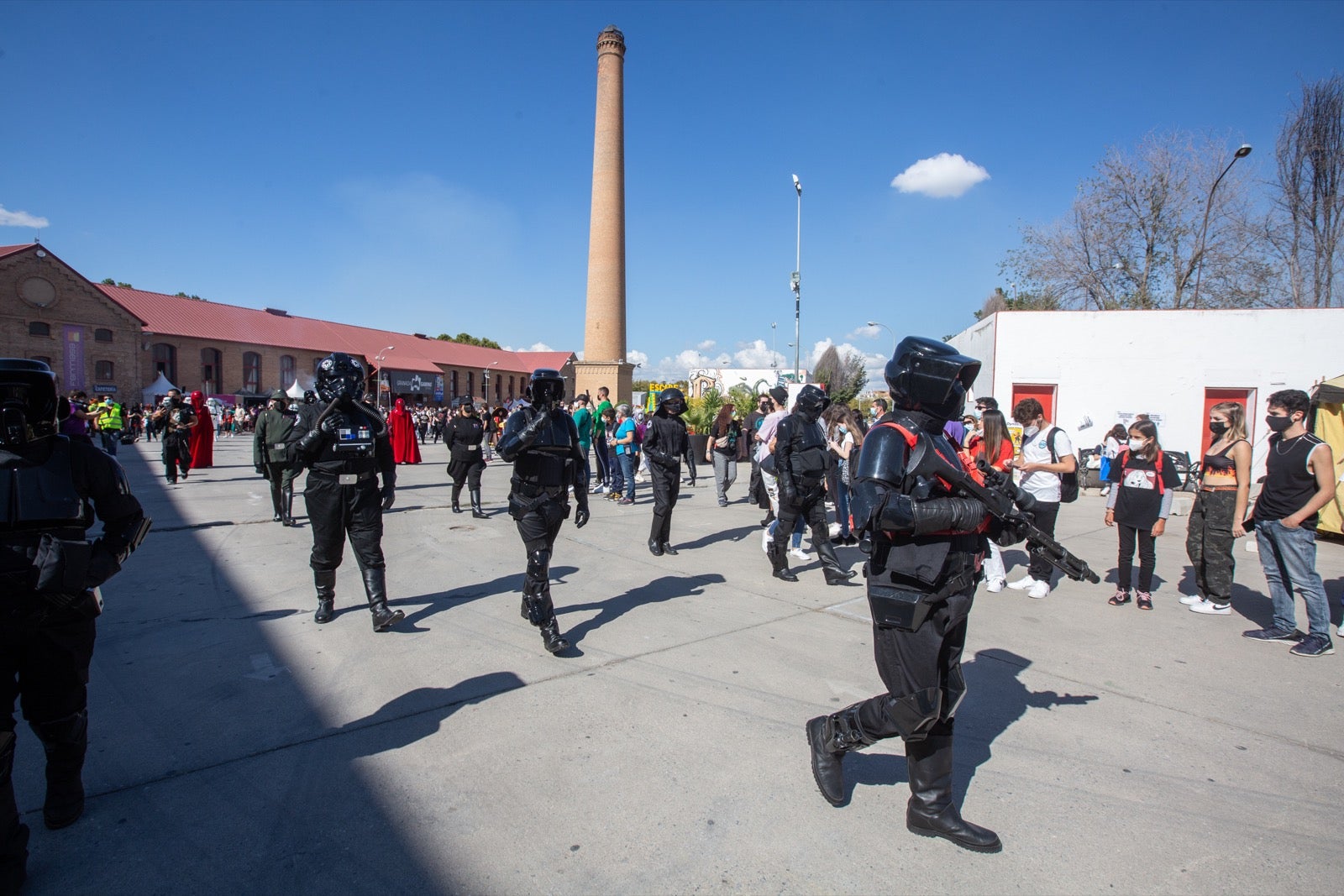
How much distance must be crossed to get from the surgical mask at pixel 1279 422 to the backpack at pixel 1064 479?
1489mm

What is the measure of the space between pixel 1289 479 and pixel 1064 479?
1771mm

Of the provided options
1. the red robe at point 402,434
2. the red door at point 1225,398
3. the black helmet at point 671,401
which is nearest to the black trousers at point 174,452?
the red robe at point 402,434

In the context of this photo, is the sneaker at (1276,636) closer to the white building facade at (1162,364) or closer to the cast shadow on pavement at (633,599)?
the cast shadow on pavement at (633,599)

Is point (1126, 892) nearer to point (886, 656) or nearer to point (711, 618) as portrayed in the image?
point (886, 656)

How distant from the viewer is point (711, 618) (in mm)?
5637

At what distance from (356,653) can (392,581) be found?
1.96 m

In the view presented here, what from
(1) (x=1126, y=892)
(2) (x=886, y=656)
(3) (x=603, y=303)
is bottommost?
(1) (x=1126, y=892)

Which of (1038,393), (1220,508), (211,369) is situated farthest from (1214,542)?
(211,369)

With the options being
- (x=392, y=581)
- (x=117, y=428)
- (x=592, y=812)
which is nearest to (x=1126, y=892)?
(x=592, y=812)

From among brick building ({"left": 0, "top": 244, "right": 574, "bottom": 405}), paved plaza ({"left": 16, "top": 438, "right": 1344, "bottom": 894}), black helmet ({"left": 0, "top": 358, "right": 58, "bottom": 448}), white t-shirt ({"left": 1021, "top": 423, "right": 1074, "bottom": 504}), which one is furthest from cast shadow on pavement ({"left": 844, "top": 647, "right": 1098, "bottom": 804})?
brick building ({"left": 0, "top": 244, "right": 574, "bottom": 405})

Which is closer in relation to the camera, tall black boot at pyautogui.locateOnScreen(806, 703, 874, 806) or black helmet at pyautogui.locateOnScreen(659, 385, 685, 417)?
tall black boot at pyautogui.locateOnScreen(806, 703, 874, 806)

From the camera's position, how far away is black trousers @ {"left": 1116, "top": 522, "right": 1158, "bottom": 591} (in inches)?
247

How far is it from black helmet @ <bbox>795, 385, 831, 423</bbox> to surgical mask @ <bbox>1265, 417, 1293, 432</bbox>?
3.44 m

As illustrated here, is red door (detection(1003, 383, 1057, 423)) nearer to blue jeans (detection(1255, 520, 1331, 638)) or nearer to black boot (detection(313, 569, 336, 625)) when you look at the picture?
blue jeans (detection(1255, 520, 1331, 638))
